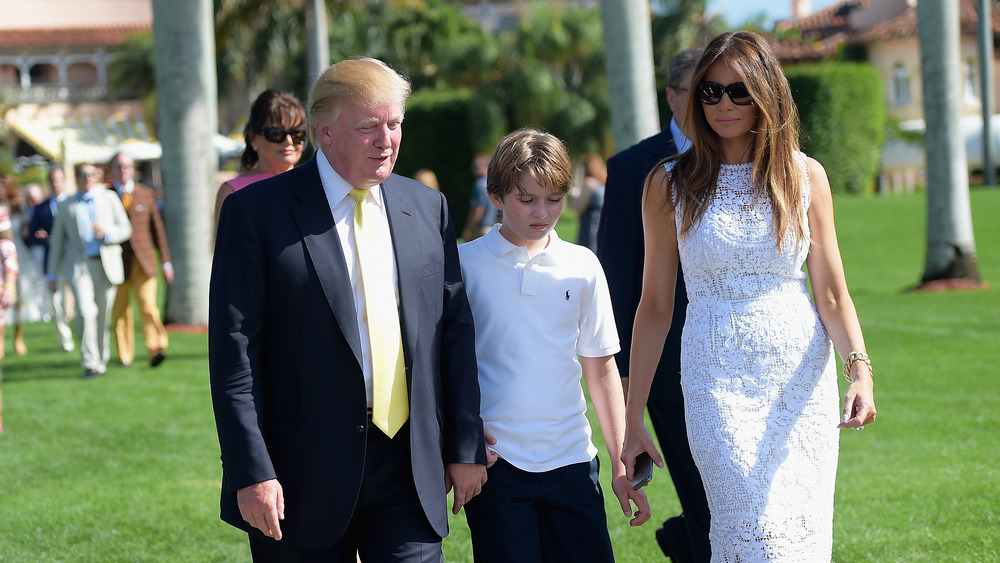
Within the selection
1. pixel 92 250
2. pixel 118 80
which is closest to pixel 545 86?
pixel 92 250

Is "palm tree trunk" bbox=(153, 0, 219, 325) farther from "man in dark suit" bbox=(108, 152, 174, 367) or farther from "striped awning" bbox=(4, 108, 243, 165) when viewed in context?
"striped awning" bbox=(4, 108, 243, 165)

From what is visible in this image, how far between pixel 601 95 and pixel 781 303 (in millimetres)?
32575

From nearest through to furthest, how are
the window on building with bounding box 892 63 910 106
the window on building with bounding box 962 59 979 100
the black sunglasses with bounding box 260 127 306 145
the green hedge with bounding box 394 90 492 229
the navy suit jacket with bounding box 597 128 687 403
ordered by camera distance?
the navy suit jacket with bounding box 597 128 687 403
the black sunglasses with bounding box 260 127 306 145
the green hedge with bounding box 394 90 492 229
the window on building with bounding box 892 63 910 106
the window on building with bounding box 962 59 979 100

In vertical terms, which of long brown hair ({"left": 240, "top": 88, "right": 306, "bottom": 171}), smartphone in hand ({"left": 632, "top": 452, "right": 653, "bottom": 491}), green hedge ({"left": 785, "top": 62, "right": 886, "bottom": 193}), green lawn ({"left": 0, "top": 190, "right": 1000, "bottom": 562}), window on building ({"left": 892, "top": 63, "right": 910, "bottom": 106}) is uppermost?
window on building ({"left": 892, "top": 63, "right": 910, "bottom": 106})

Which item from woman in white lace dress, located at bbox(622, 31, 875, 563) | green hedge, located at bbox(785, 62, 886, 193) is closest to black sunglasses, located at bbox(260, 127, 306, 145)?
woman in white lace dress, located at bbox(622, 31, 875, 563)

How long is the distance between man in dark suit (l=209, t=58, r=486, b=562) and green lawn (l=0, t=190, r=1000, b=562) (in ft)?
7.78

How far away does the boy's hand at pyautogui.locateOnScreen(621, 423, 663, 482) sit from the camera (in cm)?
362

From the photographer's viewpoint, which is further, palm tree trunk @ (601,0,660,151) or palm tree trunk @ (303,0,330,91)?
palm tree trunk @ (303,0,330,91)

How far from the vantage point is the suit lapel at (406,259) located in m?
3.24

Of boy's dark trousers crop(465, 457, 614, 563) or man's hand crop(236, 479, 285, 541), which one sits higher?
man's hand crop(236, 479, 285, 541)

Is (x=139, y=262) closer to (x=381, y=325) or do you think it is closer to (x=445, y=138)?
(x=381, y=325)

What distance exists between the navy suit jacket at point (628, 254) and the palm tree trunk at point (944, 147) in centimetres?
1319

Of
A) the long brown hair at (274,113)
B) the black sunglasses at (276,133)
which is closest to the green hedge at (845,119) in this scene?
the long brown hair at (274,113)

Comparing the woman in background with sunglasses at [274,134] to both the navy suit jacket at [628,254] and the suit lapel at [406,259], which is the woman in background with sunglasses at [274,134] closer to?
the navy suit jacket at [628,254]
